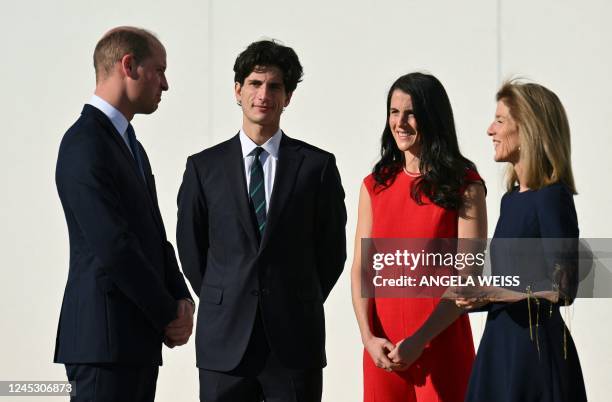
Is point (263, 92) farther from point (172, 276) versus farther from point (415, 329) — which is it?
point (415, 329)

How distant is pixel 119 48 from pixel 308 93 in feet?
7.40

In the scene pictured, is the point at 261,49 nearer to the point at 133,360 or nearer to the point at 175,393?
the point at 133,360

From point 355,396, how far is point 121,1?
93.2 inches

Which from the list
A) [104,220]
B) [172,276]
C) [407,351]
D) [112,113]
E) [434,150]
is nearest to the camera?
[104,220]

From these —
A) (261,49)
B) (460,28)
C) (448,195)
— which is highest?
(460,28)

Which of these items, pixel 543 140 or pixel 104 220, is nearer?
pixel 104 220

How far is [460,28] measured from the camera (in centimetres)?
542

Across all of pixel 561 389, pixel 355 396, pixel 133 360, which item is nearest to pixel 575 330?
pixel 355 396

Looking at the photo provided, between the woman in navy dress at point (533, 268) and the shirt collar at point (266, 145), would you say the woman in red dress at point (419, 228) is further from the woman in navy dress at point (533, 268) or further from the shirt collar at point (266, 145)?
the shirt collar at point (266, 145)

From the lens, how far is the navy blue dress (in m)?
3.24

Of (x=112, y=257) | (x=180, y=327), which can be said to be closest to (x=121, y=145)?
(x=112, y=257)

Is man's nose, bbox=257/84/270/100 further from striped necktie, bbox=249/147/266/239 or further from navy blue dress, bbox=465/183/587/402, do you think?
navy blue dress, bbox=465/183/587/402

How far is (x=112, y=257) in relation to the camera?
3166 mm

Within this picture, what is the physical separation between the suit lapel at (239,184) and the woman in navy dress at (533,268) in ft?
2.43
